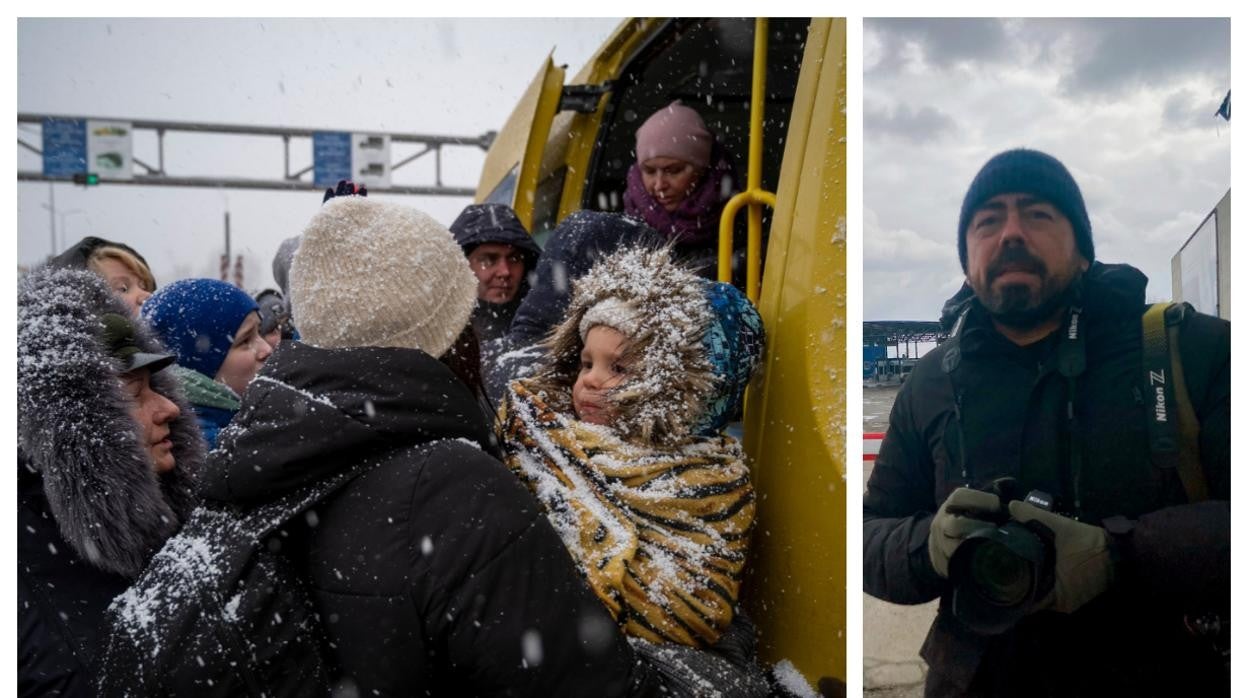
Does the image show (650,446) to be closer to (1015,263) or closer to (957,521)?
(957,521)

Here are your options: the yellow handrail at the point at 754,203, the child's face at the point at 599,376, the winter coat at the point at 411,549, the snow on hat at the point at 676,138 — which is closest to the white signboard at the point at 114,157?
the snow on hat at the point at 676,138

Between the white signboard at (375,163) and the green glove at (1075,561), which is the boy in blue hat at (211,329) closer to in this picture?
the green glove at (1075,561)

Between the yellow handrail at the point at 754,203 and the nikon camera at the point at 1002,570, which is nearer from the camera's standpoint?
the nikon camera at the point at 1002,570

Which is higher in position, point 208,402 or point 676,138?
point 676,138

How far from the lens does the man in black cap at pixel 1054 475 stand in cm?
129

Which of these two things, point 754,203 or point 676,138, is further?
point 676,138

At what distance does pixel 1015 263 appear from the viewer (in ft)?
4.52

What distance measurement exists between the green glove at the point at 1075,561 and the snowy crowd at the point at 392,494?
50cm

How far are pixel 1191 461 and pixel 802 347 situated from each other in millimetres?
644

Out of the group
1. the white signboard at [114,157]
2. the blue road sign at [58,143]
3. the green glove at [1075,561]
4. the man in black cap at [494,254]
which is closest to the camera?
the green glove at [1075,561]

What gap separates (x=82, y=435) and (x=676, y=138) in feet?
5.74

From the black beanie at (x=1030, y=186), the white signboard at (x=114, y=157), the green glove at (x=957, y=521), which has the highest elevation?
the white signboard at (x=114, y=157)

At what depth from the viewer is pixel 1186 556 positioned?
130 cm

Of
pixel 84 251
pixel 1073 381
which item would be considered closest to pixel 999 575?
pixel 1073 381
